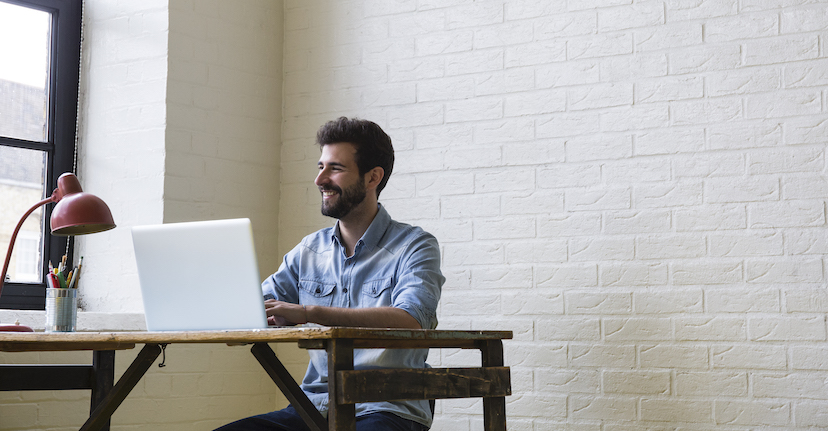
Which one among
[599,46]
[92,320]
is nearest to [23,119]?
[92,320]

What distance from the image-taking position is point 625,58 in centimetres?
281

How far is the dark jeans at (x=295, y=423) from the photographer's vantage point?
200 cm

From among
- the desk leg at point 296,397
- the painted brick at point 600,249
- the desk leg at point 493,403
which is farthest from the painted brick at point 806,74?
the desk leg at point 296,397

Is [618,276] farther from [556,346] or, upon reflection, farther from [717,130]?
[717,130]

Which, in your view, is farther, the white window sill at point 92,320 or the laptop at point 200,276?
the white window sill at point 92,320

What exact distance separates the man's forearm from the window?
62.5 inches

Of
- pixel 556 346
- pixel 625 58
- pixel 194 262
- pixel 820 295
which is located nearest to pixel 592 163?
pixel 625 58

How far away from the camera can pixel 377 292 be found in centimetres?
224

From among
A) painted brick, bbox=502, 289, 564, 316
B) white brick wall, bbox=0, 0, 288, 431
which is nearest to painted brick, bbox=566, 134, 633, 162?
painted brick, bbox=502, 289, 564, 316

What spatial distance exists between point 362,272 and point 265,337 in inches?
30.4

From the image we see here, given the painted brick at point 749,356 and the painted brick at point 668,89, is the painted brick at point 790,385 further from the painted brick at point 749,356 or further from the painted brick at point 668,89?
the painted brick at point 668,89

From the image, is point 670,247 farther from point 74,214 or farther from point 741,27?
point 74,214

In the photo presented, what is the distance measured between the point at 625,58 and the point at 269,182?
4.89 ft

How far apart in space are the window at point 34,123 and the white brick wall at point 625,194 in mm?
1186
